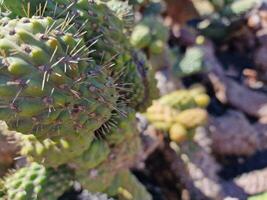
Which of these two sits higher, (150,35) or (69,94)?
(69,94)

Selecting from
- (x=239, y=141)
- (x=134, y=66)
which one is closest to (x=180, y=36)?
(x=239, y=141)

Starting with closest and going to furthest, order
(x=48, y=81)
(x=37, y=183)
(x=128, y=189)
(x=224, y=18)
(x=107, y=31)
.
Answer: (x=48, y=81) → (x=107, y=31) → (x=37, y=183) → (x=128, y=189) → (x=224, y=18)

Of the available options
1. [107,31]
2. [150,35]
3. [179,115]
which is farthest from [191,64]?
[107,31]

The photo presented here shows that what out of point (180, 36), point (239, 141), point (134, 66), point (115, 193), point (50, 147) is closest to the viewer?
point (50, 147)

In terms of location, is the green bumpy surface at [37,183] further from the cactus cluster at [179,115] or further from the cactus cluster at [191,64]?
the cactus cluster at [191,64]

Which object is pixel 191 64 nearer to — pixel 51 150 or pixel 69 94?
pixel 51 150

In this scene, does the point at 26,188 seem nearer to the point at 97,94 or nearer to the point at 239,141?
the point at 97,94

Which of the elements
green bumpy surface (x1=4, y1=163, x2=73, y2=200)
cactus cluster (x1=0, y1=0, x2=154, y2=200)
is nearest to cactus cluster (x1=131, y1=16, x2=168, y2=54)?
cactus cluster (x1=0, y1=0, x2=154, y2=200)
